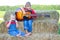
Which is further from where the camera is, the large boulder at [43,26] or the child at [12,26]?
the child at [12,26]

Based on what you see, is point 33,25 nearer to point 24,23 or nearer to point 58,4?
point 24,23

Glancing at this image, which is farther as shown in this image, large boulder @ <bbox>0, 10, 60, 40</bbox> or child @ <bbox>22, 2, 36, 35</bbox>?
child @ <bbox>22, 2, 36, 35</bbox>

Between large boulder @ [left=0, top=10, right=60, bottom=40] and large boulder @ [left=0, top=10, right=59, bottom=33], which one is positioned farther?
large boulder @ [left=0, top=10, right=59, bottom=33]

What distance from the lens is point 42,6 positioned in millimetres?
3322

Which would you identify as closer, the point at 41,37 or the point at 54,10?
the point at 41,37

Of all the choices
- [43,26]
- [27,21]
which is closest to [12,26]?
[27,21]

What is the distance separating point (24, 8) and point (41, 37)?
0.50m

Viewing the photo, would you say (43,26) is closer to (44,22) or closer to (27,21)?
(44,22)

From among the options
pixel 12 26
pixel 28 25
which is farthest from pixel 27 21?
pixel 12 26

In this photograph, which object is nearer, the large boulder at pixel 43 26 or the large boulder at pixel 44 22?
the large boulder at pixel 43 26

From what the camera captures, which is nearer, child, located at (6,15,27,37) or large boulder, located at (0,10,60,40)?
large boulder, located at (0,10,60,40)

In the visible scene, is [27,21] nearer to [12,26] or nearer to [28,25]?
[28,25]

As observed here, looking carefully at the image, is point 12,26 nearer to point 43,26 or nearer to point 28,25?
point 28,25
